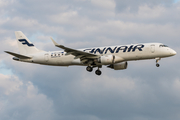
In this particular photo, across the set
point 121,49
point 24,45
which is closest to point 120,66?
point 121,49

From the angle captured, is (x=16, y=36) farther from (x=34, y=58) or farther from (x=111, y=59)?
(x=111, y=59)

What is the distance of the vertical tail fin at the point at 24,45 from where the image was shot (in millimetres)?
55625

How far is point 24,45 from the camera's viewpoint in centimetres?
5631

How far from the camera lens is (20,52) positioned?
55938 mm

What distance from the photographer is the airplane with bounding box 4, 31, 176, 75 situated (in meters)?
48.2

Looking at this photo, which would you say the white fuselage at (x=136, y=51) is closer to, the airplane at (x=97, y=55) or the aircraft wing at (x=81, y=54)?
the airplane at (x=97, y=55)

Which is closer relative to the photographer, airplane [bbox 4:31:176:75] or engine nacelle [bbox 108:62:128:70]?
airplane [bbox 4:31:176:75]

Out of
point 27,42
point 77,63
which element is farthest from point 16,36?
point 77,63

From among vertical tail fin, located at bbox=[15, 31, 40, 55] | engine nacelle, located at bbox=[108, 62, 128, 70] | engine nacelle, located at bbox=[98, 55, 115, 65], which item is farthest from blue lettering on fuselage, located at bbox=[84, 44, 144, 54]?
vertical tail fin, located at bbox=[15, 31, 40, 55]

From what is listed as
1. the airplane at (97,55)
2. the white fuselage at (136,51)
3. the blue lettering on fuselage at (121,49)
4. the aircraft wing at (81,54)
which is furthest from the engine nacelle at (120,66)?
the aircraft wing at (81,54)

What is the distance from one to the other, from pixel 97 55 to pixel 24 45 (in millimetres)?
15245

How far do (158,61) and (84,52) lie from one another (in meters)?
12.0

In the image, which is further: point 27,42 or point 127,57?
point 27,42

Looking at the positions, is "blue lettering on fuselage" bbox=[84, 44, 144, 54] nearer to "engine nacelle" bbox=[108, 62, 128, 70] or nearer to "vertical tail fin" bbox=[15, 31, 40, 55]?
"engine nacelle" bbox=[108, 62, 128, 70]
